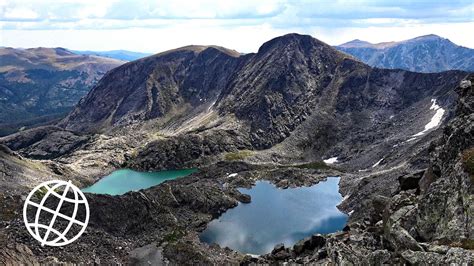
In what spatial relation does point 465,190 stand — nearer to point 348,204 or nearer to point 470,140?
point 470,140

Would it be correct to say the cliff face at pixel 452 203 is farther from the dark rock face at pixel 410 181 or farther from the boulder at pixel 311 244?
the boulder at pixel 311 244

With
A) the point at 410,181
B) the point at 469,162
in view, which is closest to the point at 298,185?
the point at 410,181

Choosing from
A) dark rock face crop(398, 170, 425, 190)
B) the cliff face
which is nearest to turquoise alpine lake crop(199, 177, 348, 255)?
dark rock face crop(398, 170, 425, 190)

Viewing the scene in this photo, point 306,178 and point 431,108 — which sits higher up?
point 431,108

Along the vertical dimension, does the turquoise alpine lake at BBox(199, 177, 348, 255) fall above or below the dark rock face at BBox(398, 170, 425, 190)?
below

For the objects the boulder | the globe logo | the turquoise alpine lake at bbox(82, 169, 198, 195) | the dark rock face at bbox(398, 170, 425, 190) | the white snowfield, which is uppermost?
the white snowfield

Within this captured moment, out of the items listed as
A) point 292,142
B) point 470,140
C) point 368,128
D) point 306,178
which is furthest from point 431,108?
point 470,140

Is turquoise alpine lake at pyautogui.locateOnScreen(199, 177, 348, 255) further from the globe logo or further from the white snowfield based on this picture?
the white snowfield
